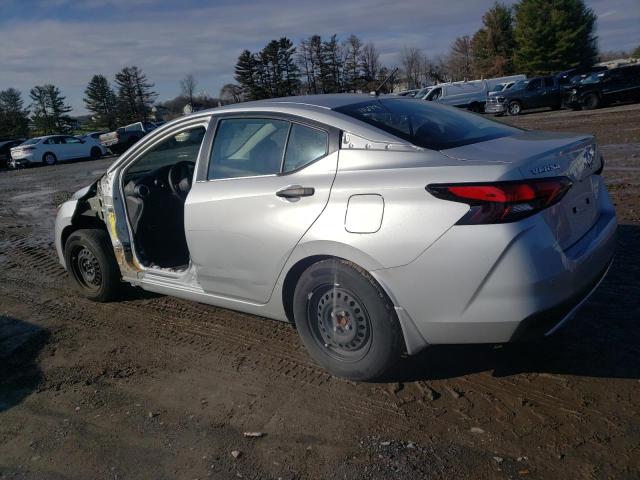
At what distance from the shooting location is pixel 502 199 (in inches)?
110

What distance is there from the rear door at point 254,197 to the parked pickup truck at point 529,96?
91.8ft

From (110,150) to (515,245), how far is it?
33708mm

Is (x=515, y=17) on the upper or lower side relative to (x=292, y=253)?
upper

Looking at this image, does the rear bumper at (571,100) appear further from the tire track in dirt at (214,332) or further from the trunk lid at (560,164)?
the tire track in dirt at (214,332)

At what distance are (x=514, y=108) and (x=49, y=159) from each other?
81.3 feet

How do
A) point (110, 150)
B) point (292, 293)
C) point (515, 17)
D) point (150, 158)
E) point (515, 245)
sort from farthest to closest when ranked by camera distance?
point (515, 17) < point (110, 150) < point (150, 158) < point (292, 293) < point (515, 245)

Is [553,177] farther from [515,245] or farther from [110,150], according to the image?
[110,150]

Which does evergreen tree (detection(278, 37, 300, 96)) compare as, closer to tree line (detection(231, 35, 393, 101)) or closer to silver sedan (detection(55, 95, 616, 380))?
tree line (detection(231, 35, 393, 101))

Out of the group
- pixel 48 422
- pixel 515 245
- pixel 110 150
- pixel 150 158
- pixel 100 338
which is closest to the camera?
pixel 515 245

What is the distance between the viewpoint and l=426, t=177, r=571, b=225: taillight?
2.79 m

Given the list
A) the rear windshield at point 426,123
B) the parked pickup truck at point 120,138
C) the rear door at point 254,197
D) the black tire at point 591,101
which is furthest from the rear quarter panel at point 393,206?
the parked pickup truck at point 120,138

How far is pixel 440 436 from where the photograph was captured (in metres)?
2.93

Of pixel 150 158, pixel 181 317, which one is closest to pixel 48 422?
pixel 181 317

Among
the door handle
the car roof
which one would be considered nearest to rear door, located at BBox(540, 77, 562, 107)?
the car roof
